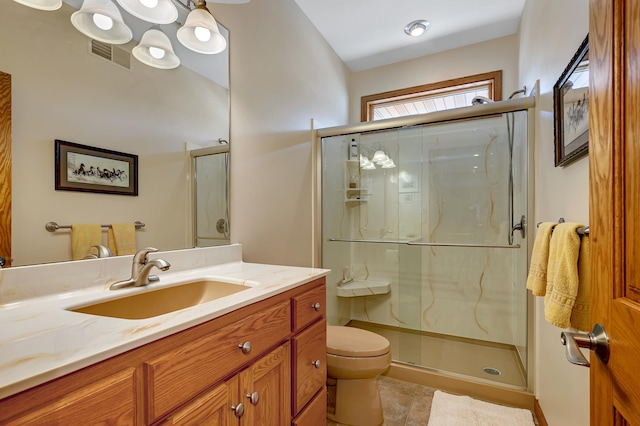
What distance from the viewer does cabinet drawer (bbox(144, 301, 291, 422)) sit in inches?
25.0

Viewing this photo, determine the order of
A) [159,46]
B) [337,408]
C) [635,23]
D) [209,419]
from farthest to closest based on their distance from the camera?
[337,408], [159,46], [209,419], [635,23]

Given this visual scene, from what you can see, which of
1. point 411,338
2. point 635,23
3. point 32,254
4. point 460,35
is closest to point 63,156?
point 32,254

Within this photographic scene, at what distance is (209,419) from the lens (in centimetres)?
75

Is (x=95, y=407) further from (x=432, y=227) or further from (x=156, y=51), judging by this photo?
(x=432, y=227)

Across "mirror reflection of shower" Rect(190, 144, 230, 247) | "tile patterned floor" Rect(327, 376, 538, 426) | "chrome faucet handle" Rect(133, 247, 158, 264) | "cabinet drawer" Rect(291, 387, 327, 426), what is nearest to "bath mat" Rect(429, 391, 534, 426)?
"tile patterned floor" Rect(327, 376, 538, 426)

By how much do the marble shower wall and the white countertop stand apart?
5.35 ft

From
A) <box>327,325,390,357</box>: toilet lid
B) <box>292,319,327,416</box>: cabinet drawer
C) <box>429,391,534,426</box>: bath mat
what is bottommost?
<box>429,391,534,426</box>: bath mat

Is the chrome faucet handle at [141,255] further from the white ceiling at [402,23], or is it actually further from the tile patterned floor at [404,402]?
the white ceiling at [402,23]

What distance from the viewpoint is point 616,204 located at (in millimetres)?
500

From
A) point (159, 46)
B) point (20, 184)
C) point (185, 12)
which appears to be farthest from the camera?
point (185, 12)

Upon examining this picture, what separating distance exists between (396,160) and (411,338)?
4.95ft

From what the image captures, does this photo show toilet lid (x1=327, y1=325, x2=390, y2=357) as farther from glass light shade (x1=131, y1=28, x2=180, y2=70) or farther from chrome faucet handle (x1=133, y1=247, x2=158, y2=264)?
glass light shade (x1=131, y1=28, x2=180, y2=70)

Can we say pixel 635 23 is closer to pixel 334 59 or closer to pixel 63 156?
pixel 63 156

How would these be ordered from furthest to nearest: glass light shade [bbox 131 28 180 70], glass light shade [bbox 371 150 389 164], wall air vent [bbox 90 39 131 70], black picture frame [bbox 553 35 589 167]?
glass light shade [bbox 371 150 389 164], glass light shade [bbox 131 28 180 70], wall air vent [bbox 90 39 131 70], black picture frame [bbox 553 35 589 167]
